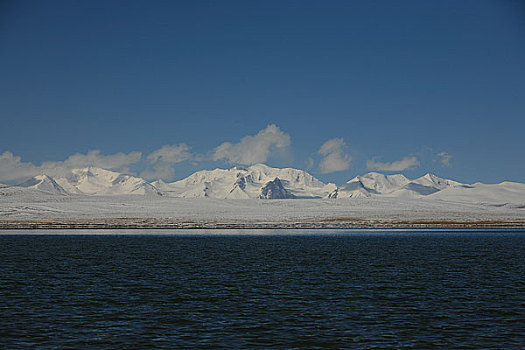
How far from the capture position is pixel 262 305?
3322 centimetres

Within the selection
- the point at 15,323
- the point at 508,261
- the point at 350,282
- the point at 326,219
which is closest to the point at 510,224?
the point at 326,219

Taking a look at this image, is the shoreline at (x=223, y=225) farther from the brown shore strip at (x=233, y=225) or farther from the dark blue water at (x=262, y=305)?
the dark blue water at (x=262, y=305)

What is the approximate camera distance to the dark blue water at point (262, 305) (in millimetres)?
25344

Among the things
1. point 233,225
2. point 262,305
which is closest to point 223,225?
point 233,225

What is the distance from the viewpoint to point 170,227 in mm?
168625

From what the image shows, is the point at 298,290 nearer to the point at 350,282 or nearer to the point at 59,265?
the point at 350,282

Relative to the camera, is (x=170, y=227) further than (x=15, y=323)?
Yes

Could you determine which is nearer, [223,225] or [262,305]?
[262,305]

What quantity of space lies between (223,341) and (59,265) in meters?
36.6

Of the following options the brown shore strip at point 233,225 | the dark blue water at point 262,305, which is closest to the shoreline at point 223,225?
the brown shore strip at point 233,225

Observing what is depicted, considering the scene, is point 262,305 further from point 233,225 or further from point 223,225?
point 223,225

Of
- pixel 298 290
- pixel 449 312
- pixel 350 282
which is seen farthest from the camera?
pixel 350 282

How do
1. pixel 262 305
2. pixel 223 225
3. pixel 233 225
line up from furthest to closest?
pixel 223 225
pixel 233 225
pixel 262 305

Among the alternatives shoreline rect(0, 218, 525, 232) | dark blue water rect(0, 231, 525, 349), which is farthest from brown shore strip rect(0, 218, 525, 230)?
dark blue water rect(0, 231, 525, 349)
